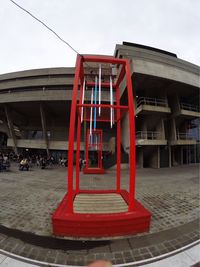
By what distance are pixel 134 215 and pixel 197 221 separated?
7.98 feet

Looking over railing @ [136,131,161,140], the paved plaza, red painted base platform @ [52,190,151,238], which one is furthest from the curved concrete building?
red painted base platform @ [52,190,151,238]

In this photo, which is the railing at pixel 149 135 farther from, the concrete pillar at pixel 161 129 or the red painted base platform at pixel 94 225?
the red painted base platform at pixel 94 225

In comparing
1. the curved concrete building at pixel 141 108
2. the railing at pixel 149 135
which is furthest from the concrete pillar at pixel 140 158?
the railing at pixel 149 135

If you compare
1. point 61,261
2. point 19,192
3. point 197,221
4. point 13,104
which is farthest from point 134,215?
point 13,104

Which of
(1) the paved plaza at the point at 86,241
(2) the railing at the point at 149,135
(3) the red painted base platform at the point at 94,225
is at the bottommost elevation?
(1) the paved plaza at the point at 86,241

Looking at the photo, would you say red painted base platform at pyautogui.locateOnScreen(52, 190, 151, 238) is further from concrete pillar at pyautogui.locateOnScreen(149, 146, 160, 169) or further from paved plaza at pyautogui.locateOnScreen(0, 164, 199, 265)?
concrete pillar at pyautogui.locateOnScreen(149, 146, 160, 169)

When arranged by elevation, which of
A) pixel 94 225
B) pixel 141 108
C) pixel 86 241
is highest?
pixel 141 108

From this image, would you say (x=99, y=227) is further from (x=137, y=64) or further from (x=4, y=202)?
(x=137, y=64)

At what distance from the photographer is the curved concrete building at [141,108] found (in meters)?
16.1

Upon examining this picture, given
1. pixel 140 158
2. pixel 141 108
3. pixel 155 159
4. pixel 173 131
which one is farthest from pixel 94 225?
pixel 173 131

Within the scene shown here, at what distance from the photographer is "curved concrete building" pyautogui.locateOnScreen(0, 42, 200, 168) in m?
16.1

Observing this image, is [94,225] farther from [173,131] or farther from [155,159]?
[173,131]

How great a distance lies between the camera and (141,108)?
49.7 feet

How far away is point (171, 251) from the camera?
2939 mm
